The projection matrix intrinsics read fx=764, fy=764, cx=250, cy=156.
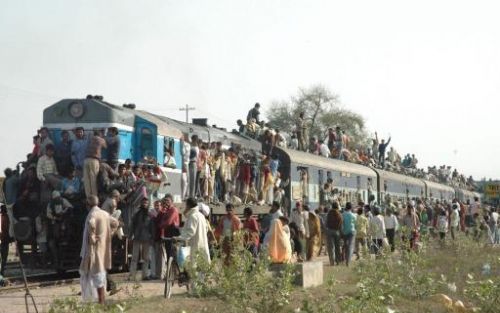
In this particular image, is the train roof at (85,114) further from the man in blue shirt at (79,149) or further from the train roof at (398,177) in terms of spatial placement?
the train roof at (398,177)

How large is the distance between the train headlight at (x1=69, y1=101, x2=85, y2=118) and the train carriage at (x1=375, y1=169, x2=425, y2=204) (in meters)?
18.6

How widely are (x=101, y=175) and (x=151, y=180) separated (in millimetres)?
1058

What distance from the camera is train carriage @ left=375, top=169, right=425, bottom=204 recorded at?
3675cm

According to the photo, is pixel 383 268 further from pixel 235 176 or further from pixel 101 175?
pixel 235 176

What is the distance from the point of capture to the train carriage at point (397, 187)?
3675cm

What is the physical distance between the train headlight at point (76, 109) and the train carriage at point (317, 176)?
882cm

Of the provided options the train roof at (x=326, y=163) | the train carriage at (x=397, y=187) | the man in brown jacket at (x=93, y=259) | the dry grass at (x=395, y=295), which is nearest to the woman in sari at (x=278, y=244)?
the dry grass at (x=395, y=295)

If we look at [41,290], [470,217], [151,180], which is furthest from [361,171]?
[41,290]

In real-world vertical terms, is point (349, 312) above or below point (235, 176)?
below

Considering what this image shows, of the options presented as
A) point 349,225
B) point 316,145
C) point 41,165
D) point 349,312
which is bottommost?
point 349,312

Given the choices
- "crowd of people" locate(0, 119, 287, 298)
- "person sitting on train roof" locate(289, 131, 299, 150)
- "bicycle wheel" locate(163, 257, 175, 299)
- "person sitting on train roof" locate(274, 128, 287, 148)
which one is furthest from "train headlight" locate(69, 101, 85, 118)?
"person sitting on train roof" locate(289, 131, 299, 150)

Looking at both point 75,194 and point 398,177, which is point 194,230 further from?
point 398,177

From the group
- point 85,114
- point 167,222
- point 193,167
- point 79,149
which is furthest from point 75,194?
point 193,167

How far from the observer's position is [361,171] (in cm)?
3359
